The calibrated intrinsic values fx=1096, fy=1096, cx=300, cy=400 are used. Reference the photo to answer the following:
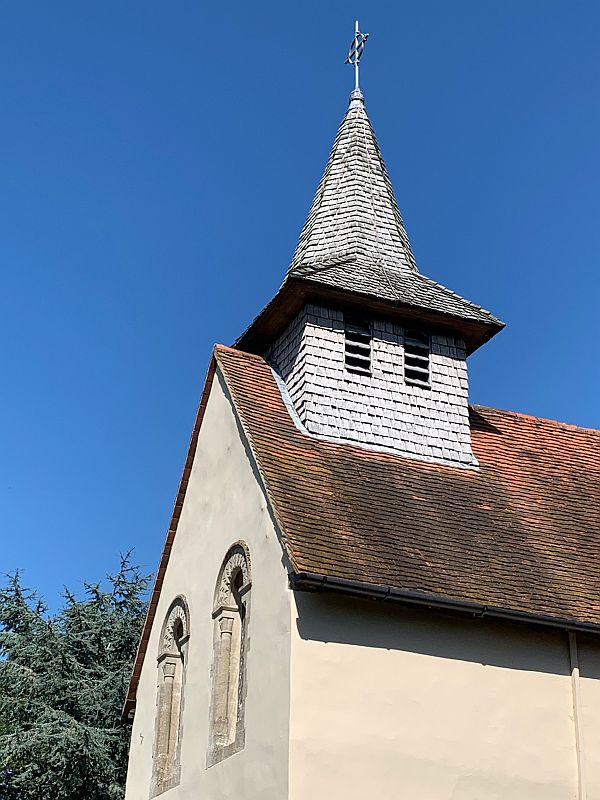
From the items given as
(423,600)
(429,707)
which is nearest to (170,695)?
(429,707)

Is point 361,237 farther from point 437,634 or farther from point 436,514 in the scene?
point 437,634

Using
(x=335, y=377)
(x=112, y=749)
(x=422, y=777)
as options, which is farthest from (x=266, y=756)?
(x=112, y=749)

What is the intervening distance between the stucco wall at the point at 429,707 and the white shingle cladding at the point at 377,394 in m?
4.02

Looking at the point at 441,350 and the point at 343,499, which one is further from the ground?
the point at 441,350

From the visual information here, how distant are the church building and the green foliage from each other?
5.22 m

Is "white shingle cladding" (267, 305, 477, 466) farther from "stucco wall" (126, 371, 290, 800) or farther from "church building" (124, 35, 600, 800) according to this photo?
"stucco wall" (126, 371, 290, 800)

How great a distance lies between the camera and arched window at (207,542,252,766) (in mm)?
13625

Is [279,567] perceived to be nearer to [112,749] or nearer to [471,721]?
[471,721]

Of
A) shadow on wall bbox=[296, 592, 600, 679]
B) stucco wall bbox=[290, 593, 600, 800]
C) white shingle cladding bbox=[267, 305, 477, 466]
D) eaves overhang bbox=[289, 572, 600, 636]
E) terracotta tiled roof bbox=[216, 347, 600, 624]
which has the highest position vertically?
white shingle cladding bbox=[267, 305, 477, 466]

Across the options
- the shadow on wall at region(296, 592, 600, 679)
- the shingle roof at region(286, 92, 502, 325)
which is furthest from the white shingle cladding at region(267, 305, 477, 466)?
the shadow on wall at region(296, 592, 600, 679)

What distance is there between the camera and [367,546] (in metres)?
12.8

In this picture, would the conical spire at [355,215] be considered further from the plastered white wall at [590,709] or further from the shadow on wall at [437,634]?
the plastered white wall at [590,709]

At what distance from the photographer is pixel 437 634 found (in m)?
12.6

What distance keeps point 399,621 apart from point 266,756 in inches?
82.4
